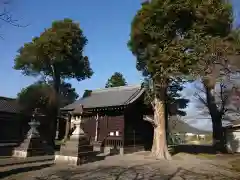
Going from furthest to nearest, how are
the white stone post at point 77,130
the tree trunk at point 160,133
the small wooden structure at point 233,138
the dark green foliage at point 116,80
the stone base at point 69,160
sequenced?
1. the dark green foliage at point 116,80
2. the small wooden structure at point 233,138
3. the tree trunk at point 160,133
4. the white stone post at point 77,130
5. the stone base at point 69,160

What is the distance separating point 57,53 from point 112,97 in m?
8.82

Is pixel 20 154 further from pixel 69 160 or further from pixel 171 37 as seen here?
pixel 171 37

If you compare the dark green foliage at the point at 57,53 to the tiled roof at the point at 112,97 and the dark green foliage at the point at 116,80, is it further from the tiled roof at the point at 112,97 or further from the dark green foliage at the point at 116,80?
the dark green foliage at the point at 116,80

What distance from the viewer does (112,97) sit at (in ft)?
73.8

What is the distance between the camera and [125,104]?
19.0 m

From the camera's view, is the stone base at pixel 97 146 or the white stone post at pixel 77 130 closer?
the white stone post at pixel 77 130

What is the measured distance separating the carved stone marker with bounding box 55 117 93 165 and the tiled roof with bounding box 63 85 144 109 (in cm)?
601

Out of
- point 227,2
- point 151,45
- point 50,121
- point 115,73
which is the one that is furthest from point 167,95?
point 115,73

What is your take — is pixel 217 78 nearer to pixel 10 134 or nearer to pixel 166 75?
pixel 166 75

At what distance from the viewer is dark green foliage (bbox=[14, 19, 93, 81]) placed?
1042 inches

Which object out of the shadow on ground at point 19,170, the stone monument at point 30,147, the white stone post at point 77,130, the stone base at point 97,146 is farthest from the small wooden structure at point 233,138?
the shadow on ground at point 19,170

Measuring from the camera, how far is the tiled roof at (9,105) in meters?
22.8

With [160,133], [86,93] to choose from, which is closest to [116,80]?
[86,93]

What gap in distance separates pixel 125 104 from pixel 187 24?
7745 mm
